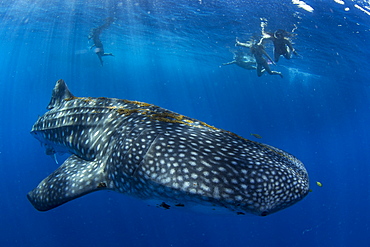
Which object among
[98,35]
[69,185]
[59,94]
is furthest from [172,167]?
[98,35]

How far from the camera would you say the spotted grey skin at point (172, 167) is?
258cm

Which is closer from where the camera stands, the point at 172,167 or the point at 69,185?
the point at 172,167

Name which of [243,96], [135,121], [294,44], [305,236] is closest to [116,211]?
[135,121]

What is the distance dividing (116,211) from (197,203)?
1812cm

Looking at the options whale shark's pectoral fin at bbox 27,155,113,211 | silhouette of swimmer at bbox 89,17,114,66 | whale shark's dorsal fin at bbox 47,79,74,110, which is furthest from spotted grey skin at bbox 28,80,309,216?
silhouette of swimmer at bbox 89,17,114,66

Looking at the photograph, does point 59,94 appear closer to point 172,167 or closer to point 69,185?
point 69,185

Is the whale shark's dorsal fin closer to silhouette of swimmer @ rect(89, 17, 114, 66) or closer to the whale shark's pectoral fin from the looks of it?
the whale shark's pectoral fin

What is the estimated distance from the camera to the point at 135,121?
4.23 m

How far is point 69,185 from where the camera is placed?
3.97 metres

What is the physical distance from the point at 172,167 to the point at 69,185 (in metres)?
2.09

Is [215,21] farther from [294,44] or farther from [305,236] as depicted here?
[305,236]

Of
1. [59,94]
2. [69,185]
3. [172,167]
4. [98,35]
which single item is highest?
[172,167]

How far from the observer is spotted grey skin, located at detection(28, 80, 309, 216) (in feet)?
8.47

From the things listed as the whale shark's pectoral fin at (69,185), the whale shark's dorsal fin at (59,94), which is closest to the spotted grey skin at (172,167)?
the whale shark's pectoral fin at (69,185)
